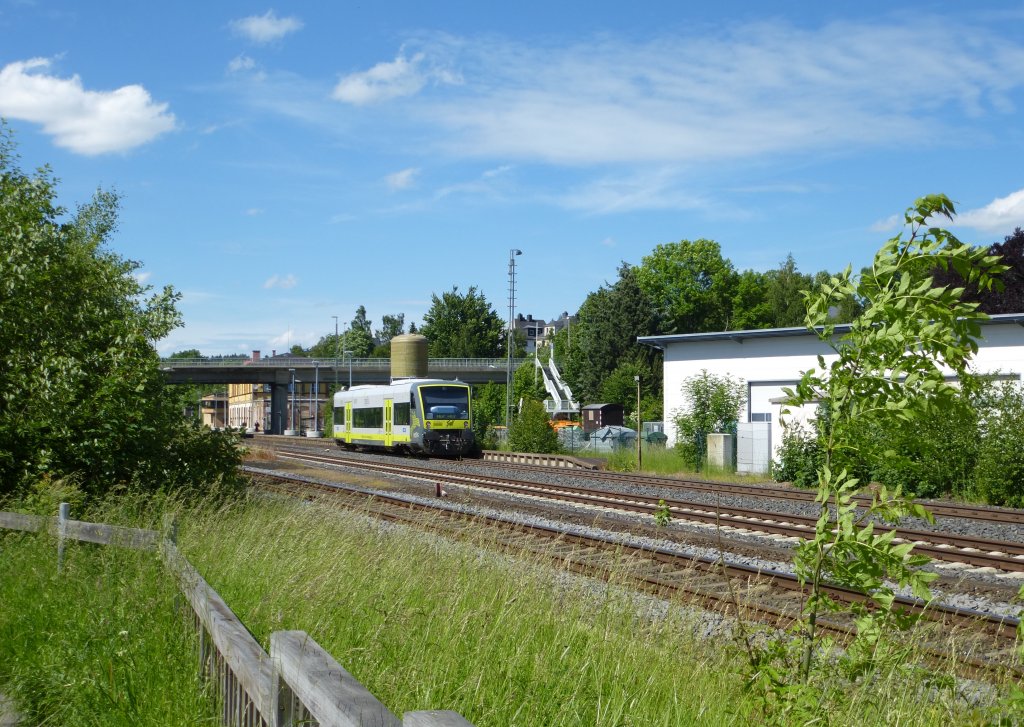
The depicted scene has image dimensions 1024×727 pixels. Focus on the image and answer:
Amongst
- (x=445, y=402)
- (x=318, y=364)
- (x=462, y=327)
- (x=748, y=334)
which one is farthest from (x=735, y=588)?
(x=462, y=327)

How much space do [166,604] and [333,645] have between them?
5.08ft

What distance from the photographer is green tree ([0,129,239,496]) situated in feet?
42.6

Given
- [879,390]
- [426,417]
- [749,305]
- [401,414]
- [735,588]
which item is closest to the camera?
[879,390]

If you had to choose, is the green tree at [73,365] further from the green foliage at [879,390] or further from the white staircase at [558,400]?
the white staircase at [558,400]

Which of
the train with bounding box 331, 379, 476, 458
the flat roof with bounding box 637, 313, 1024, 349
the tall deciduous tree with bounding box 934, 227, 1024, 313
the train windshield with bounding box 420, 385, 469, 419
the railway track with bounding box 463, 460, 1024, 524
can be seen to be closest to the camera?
the railway track with bounding box 463, 460, 1024, 524

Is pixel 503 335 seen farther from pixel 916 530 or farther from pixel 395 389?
pixel 916 530

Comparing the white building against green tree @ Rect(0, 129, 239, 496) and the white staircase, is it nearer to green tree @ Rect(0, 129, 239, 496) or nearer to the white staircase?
green tree @ Rect(0, 129, 239, 496)

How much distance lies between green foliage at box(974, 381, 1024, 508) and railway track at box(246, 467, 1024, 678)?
1089cm

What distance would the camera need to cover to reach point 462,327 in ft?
379

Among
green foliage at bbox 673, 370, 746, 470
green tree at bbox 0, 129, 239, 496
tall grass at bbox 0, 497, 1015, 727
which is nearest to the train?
green foliage at bbox 673, 370, 746, 470

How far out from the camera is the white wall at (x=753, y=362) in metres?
33.4

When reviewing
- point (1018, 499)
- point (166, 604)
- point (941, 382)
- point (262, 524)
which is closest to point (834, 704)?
point (941, 382)

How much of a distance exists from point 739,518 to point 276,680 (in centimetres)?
1502

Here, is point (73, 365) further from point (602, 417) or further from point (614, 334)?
point (614, 334)
